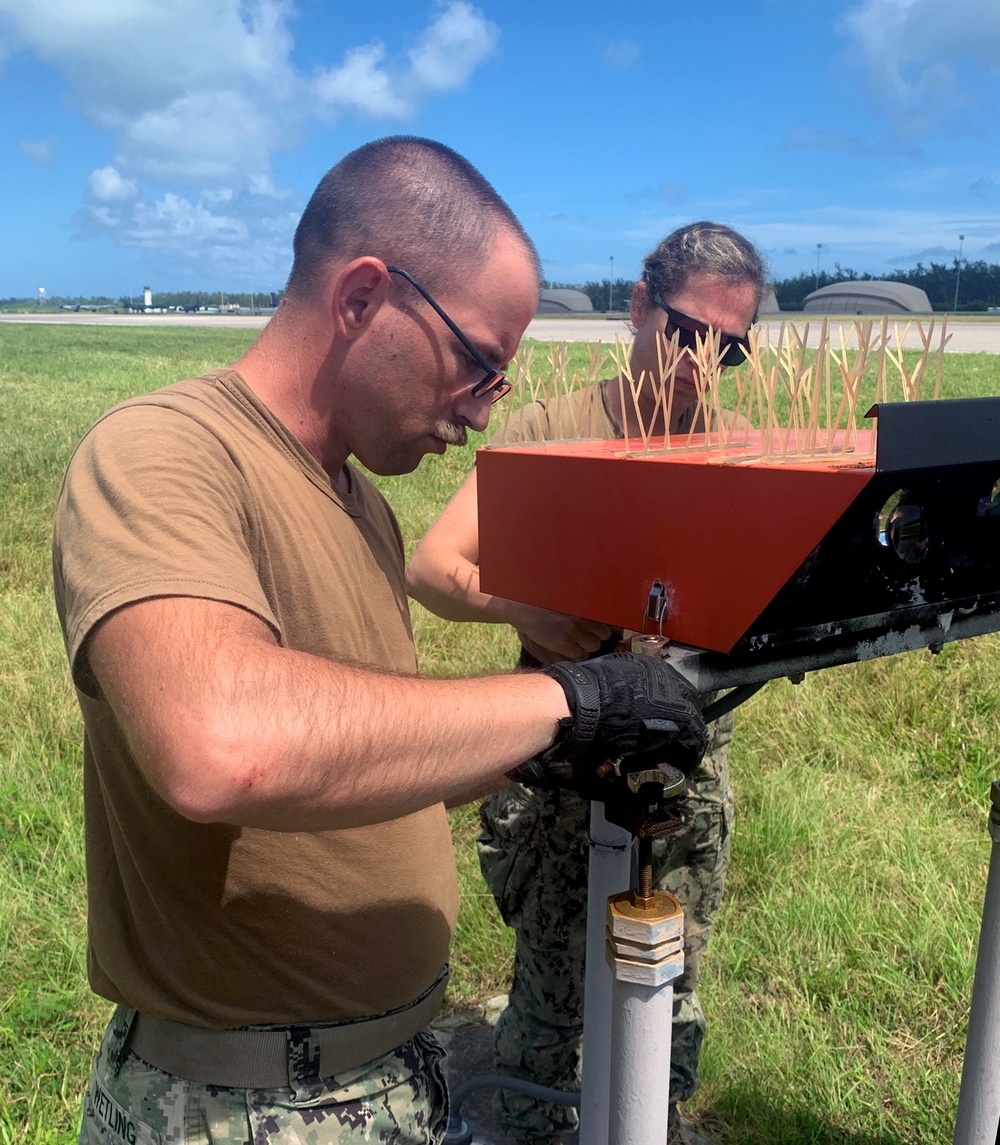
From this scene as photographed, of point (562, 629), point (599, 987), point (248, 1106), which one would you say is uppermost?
point (562, 629)

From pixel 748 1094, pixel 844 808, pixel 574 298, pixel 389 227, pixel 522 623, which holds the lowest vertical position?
pixel 748 1094

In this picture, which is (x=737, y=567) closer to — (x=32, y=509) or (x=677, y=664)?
(x=677, y=664)

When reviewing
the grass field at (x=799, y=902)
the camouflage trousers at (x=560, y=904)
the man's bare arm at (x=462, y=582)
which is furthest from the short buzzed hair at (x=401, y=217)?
the grass field at (x=799, y=902)

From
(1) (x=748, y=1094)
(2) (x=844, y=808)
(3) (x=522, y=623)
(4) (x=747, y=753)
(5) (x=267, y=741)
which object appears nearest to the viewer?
(5) (x=267, y=741)

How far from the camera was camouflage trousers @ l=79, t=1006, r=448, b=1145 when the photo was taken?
54.0 inches

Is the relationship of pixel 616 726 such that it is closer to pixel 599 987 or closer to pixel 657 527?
pixel 657 527

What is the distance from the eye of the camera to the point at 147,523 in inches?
41.1

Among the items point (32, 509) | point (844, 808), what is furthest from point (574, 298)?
point (844, 808)

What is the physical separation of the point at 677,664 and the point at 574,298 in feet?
207

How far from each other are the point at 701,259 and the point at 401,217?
3.50 ft

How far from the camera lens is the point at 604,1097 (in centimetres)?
141

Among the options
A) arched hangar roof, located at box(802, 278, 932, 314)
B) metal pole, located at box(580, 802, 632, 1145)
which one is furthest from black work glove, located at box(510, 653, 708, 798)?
arched hangar roof, located at box(802, 278, 932, 314)

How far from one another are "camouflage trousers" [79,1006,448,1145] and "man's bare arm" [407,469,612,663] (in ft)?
2.64

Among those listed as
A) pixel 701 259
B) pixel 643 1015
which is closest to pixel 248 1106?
pixel 643 1015
